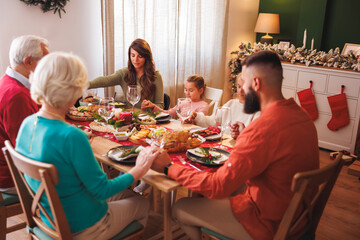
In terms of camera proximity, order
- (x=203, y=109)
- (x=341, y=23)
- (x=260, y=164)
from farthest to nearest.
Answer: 1. (x=341, y=23)
2. (x=203, y=109)
3. (x=260, y=164)

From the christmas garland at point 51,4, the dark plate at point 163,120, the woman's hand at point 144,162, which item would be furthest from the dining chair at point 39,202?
the christmas garland at point 51,4

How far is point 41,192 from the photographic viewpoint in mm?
1387

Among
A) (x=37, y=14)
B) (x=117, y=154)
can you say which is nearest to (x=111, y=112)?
(x=117, y=154)

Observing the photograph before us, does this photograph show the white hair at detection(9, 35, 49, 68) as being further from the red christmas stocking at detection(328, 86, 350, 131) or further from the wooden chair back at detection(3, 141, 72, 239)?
the red christmas stocking at detection(328, 86, 350, 131)

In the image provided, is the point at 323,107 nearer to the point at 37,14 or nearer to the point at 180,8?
the point at 180,8

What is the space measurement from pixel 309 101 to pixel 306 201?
3.17m

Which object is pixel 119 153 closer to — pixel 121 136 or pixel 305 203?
pixel 121 136

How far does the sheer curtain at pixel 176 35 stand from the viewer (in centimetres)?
405

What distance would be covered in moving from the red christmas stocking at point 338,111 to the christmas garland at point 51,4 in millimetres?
3261

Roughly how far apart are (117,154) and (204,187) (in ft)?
1.86

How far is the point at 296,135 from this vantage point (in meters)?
1.44

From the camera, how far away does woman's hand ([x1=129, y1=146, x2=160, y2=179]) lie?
5.15ft

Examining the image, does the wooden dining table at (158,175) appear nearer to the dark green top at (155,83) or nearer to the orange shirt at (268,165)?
the orange shirt at (268,165)

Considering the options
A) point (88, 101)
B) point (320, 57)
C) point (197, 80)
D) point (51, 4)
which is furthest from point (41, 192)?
point (320, 57)
